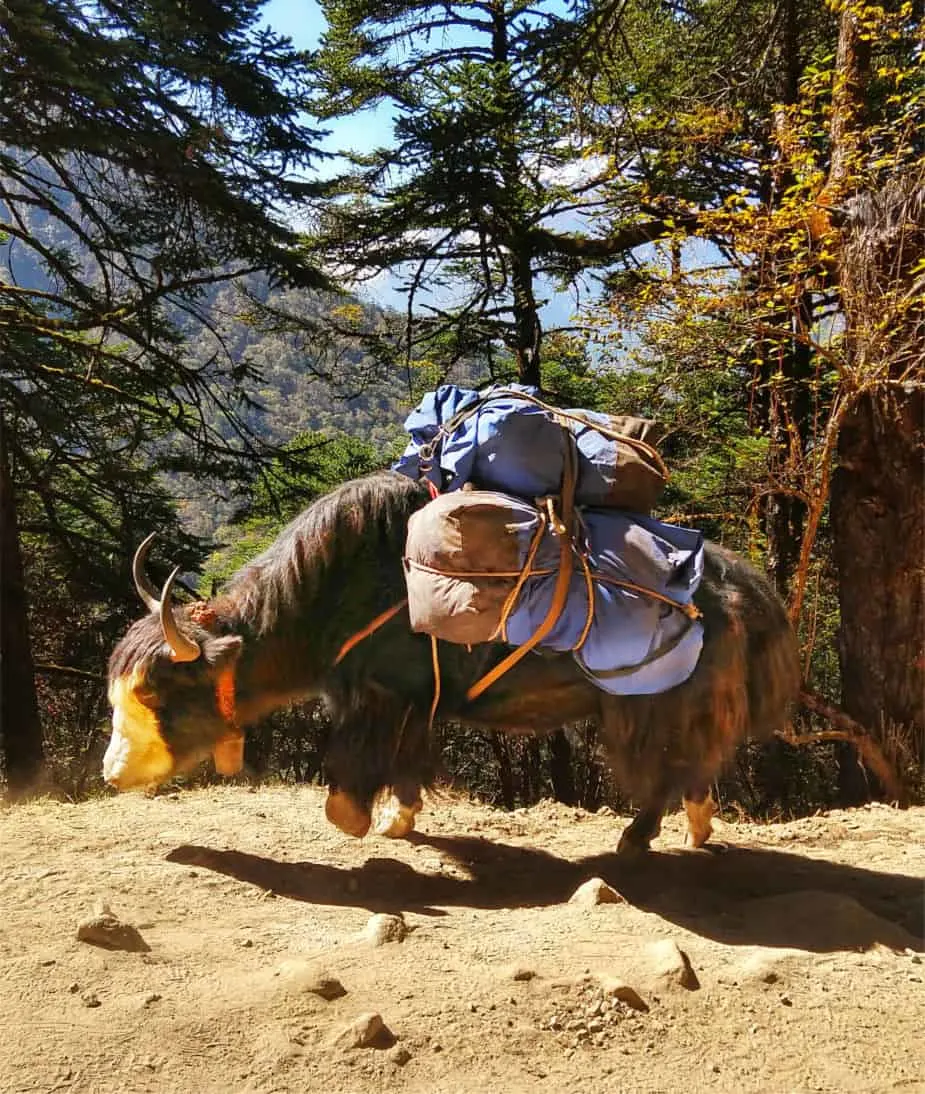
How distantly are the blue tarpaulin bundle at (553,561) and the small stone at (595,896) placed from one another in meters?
0.74

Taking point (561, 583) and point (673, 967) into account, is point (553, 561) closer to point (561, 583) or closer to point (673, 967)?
point (561, 583)

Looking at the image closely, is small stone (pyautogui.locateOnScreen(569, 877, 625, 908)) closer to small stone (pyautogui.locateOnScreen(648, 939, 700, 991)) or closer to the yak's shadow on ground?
the yak's shadow on ground

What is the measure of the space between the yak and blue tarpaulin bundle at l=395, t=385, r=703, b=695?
33 centimetres

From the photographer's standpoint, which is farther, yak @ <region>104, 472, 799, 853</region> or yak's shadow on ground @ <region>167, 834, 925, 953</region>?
yak @ <region>104, 472, 799, 853</region>

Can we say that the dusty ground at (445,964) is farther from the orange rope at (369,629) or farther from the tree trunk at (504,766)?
the tree trunk at (504,766)

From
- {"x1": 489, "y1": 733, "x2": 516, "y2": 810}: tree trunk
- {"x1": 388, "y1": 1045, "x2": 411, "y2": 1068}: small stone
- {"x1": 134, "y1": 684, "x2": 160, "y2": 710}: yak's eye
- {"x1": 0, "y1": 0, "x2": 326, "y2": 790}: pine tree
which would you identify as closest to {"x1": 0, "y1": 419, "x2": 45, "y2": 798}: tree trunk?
{"x1": 0, "y1": 0, "x2": 326, "y2": 790}: pine tree

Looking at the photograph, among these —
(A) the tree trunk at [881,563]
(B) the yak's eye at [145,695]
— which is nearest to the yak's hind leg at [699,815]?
(B) the yak's eye at [145,695]

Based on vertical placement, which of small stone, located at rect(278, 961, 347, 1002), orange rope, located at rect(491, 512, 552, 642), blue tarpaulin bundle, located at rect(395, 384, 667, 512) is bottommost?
small stone, located at rect(278, 961, 347, 1002)

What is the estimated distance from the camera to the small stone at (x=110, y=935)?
2.58m

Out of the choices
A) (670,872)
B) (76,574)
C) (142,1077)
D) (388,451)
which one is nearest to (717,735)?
(670,872)

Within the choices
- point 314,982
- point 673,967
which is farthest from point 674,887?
point 314,982

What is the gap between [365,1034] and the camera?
2127mm

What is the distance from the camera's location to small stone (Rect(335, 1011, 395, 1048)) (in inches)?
83.2

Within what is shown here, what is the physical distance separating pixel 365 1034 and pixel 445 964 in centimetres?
56
